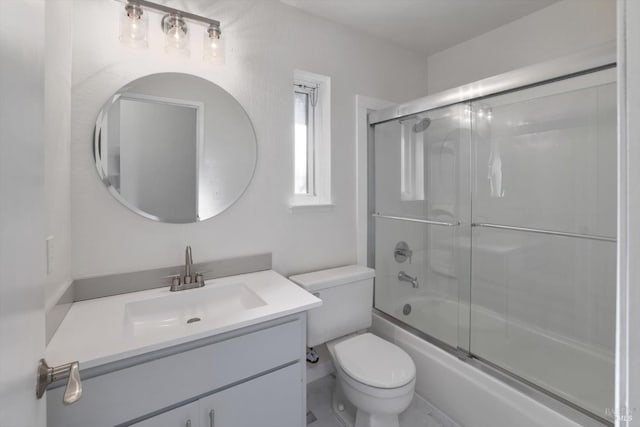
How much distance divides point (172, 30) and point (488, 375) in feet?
7.55

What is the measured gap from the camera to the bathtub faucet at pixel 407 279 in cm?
216

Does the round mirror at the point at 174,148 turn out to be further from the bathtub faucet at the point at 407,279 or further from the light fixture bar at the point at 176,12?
the bathtub faucet at the point at 407,279

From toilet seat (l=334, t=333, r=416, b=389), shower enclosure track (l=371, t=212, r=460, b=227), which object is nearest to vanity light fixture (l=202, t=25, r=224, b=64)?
shower enclosure track (l=371, t=212, r=460, b=227)

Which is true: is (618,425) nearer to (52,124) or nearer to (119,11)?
(52,124)

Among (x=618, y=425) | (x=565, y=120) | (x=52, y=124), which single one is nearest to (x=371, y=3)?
(x=565, y=120)

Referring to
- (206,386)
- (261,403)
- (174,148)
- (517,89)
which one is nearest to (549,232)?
(517,89)

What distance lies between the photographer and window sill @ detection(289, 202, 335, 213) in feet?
5.90

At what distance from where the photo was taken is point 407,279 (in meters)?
2.20

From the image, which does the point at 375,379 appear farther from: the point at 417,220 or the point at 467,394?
the point at 417,220

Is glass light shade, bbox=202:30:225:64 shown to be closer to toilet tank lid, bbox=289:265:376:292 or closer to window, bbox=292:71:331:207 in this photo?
window, bbox=292:71:331:207

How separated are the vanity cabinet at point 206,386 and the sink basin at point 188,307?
17 centimetres

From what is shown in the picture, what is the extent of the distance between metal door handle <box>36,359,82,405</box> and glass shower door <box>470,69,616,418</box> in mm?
1830

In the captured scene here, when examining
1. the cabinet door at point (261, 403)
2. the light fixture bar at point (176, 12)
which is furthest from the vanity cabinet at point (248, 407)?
the light fixture bar at point (176, 12)

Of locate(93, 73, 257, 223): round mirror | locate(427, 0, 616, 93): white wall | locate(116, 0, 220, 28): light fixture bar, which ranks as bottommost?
locate(93, 73, 257, 223): round mirror
